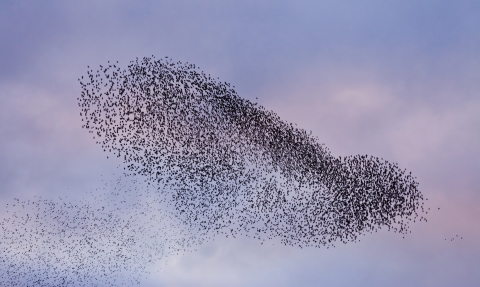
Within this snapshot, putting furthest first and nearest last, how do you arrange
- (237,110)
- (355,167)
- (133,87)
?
(355,167) < (237,110) < (133,87)

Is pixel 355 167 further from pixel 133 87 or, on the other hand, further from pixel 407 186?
pixel 133 87

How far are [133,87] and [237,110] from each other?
307 inches

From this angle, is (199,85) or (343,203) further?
(343,203)

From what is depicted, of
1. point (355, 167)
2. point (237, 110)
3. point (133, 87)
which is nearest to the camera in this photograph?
point (133, 87)

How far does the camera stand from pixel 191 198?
3647 cm

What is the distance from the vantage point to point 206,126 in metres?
35.5

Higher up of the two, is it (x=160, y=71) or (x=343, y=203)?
(x=160, y=71)

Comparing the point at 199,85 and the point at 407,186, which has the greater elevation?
the point at 199,85

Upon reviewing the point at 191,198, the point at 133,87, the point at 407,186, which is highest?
the point at 133,87

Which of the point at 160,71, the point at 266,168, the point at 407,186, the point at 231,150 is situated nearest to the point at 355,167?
the point at 407,186

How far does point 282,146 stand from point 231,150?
411 cm

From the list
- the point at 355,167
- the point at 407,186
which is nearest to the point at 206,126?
the point at 355,167

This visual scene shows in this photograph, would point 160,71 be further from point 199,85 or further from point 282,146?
point 282,146

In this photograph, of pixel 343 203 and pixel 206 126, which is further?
pixel 343 203
